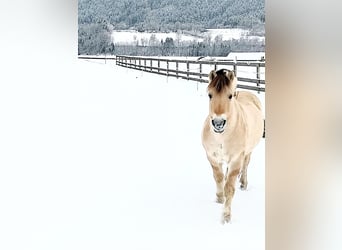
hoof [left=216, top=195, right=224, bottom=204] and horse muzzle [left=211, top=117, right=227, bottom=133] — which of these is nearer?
horse muzzle [left=211, top=117, right=227, bottom=133]

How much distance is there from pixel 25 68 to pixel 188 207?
0.69 metres

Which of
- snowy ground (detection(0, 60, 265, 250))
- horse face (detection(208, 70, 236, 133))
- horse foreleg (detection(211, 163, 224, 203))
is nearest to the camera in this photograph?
snowy ground (detection(0, 60, 265, 250))

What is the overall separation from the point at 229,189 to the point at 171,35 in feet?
1.82

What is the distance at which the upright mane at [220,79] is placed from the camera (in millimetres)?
1377

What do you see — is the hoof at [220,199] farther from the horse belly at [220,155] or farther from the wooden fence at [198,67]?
the wooden fence at [198,67]

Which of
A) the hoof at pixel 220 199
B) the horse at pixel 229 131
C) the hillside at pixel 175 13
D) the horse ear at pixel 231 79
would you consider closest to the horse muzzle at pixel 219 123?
the horse at pixel 229 131

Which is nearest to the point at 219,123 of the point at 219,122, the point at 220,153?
the point at 219,122

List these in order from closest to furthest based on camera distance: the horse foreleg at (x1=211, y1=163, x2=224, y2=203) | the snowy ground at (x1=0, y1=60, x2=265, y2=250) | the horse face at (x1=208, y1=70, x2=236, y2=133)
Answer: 1. the snowy ground at (x1=0, y1=60, x2=265, y2=250)
2. the horse face at (x1=208, y1=70, x2=236, y2=133)
3. the horse foreleg at (x1=211, y1=163, x2=224, y2=203)

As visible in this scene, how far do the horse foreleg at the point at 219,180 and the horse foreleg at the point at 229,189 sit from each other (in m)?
0.02

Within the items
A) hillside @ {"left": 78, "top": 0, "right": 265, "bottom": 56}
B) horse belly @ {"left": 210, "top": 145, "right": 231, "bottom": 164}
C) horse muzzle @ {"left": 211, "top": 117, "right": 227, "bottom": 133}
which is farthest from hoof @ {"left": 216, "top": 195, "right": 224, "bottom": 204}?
hillside @ {"left": 78, "top": 0, "right": 265, "bottom": 56}

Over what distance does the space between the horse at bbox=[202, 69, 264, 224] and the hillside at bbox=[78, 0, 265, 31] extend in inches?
9.2

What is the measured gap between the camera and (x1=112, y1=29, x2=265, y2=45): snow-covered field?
152 centimetres

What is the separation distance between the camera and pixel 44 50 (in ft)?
3.81

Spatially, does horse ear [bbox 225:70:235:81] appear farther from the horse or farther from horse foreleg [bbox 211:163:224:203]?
horse foreleg [bbox 211:163:224:203]
